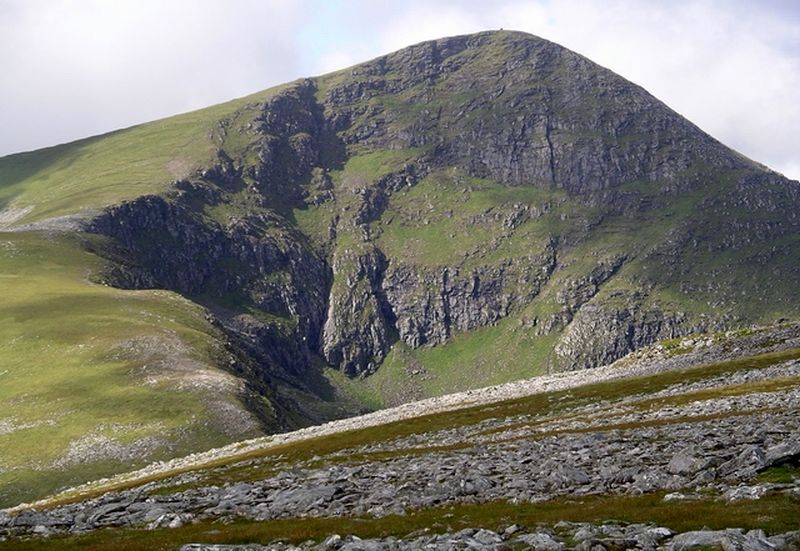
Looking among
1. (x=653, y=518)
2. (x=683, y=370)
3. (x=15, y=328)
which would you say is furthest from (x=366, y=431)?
(x=15, y=328)

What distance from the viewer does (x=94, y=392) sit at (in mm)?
144500

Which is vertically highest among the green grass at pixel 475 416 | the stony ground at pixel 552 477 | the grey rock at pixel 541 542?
the grey rock at pixel 541 542

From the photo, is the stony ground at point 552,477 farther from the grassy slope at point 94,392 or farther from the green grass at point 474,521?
the grassy slope at point 94,392

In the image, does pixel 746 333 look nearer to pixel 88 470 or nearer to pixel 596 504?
pixel 596 504

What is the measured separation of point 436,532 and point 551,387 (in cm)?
8500

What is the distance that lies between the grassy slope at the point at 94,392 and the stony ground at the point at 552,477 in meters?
56.1

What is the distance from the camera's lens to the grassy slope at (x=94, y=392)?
119812mm

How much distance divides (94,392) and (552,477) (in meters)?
127

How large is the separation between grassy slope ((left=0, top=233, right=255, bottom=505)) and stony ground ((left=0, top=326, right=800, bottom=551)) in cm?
5611

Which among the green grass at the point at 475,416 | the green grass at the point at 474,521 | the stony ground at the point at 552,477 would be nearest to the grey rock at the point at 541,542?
the stony ground at the point at 552,477

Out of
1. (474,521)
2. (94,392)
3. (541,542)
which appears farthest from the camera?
(94,392)

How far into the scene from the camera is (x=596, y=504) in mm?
30312

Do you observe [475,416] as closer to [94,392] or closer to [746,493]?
[746,493]

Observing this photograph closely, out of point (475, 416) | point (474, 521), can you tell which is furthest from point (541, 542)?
point (475, 416)
